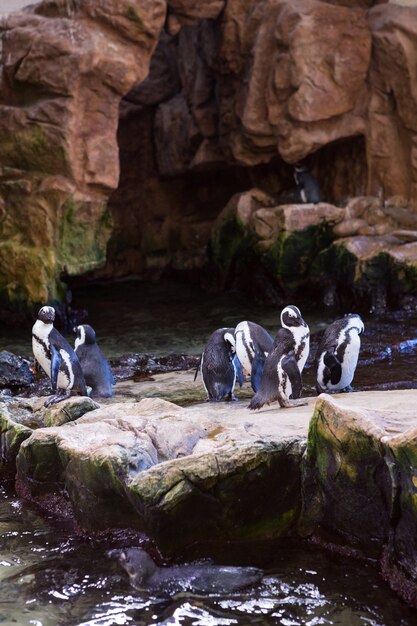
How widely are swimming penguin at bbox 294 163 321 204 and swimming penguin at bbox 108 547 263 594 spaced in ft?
34.2

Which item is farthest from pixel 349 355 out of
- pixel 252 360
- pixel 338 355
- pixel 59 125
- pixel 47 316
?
pixel 59 125

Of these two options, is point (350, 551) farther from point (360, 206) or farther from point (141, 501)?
point (360, 206)

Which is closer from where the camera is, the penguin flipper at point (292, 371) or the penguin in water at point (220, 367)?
the penguin flipper at point (292, 371)

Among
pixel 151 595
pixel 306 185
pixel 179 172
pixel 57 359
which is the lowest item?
pixel 151 595

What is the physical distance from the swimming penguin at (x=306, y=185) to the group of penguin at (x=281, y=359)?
22.8 ft

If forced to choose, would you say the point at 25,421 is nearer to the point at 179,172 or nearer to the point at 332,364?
the point at 332,364

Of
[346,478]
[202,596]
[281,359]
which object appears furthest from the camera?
[281,359]

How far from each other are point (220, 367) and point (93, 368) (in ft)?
3.91

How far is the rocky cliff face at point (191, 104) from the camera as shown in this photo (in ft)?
37.2

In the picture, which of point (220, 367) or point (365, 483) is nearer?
point (365, 483)

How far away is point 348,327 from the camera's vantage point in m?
6.89

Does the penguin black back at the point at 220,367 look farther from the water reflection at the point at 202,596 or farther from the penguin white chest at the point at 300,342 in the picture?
the water reflection at the point at 202,596

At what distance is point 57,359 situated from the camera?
7035mm

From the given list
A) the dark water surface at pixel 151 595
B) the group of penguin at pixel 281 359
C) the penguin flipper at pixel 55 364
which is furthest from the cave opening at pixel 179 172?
the dark water surface at pixel 151 595
